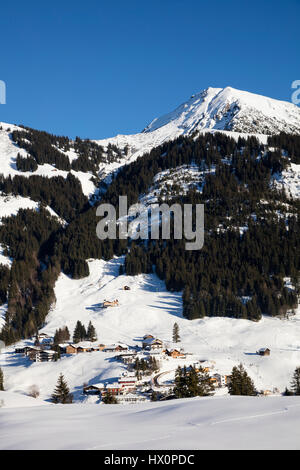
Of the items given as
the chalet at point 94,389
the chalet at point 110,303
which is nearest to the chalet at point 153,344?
the chalet at point 94,389

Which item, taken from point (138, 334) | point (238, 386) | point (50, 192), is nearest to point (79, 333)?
point (138, 334)

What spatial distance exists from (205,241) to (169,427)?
Result: 101 m

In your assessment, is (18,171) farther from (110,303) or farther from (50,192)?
(110,303)

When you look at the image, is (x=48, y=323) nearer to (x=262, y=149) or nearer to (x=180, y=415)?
(x=180, y=415)

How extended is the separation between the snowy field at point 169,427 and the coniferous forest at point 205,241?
70.8 metres

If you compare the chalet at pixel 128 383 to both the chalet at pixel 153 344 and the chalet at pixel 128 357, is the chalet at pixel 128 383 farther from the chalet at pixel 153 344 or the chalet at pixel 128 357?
the chalet at pixel 153 344

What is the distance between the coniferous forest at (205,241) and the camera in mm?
89000

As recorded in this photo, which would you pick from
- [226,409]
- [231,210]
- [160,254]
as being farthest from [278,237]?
[226,409]

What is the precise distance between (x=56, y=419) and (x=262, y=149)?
492 feet

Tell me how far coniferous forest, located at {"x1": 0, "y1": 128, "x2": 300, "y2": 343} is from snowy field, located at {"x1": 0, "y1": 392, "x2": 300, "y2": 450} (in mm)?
70756

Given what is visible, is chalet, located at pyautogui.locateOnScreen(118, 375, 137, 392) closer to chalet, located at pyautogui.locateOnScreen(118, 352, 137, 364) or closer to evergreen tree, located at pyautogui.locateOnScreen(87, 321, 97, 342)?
chalet, located at pyautogui.locateOnScreen(118, 352, 137, 364)

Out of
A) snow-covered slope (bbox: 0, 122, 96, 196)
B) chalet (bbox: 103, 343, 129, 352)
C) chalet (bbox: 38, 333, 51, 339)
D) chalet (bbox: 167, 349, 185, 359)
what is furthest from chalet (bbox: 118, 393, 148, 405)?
snow-covered slope (bbox: 0, 122, 96, 196)

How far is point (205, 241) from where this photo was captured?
110m

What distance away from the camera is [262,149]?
150500 mm
